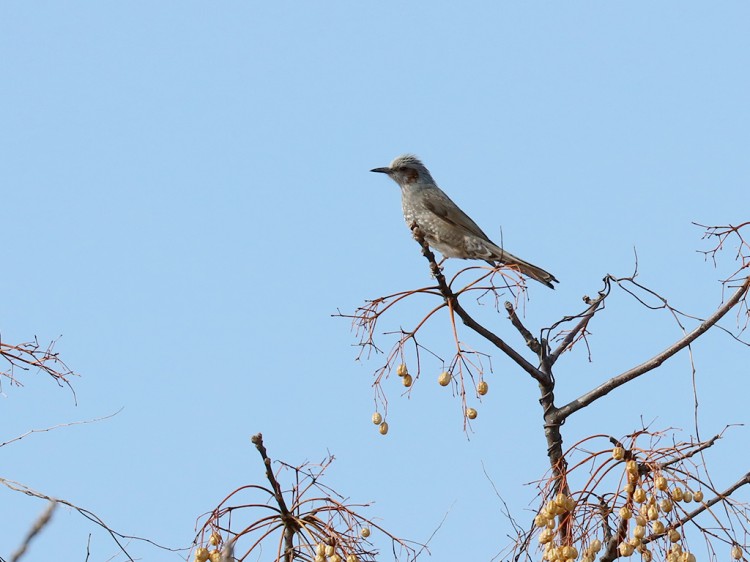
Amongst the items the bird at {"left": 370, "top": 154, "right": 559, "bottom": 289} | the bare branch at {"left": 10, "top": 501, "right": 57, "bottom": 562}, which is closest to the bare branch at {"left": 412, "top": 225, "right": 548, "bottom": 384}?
the bare branch at {"left": 10, "top": 501, "right": 57, "bottom": 562}

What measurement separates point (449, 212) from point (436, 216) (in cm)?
13

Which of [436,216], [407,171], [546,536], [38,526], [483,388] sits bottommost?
[38,526]

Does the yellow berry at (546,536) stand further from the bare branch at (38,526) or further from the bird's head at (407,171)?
the bird's head at (407,171)

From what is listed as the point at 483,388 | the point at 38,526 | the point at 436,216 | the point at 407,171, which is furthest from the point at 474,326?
the point at 407,171

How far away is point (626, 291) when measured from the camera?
15.8ft

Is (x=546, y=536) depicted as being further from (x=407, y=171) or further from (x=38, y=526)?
(x=407, y=171)

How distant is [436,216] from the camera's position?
9359 mm

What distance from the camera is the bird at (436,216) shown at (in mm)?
9000

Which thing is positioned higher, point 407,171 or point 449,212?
point 407,171

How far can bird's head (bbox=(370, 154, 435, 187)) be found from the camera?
10.1 metres

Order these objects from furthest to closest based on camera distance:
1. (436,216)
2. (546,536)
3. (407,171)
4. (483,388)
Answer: (407,171)
(436,216)
(483,388)
(546,536)

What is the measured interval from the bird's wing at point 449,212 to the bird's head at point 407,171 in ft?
1.16

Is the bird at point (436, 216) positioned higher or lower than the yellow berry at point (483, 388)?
higher

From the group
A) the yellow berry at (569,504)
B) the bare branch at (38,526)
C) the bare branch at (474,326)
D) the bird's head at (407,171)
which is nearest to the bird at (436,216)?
the bird's head at (407,171)
